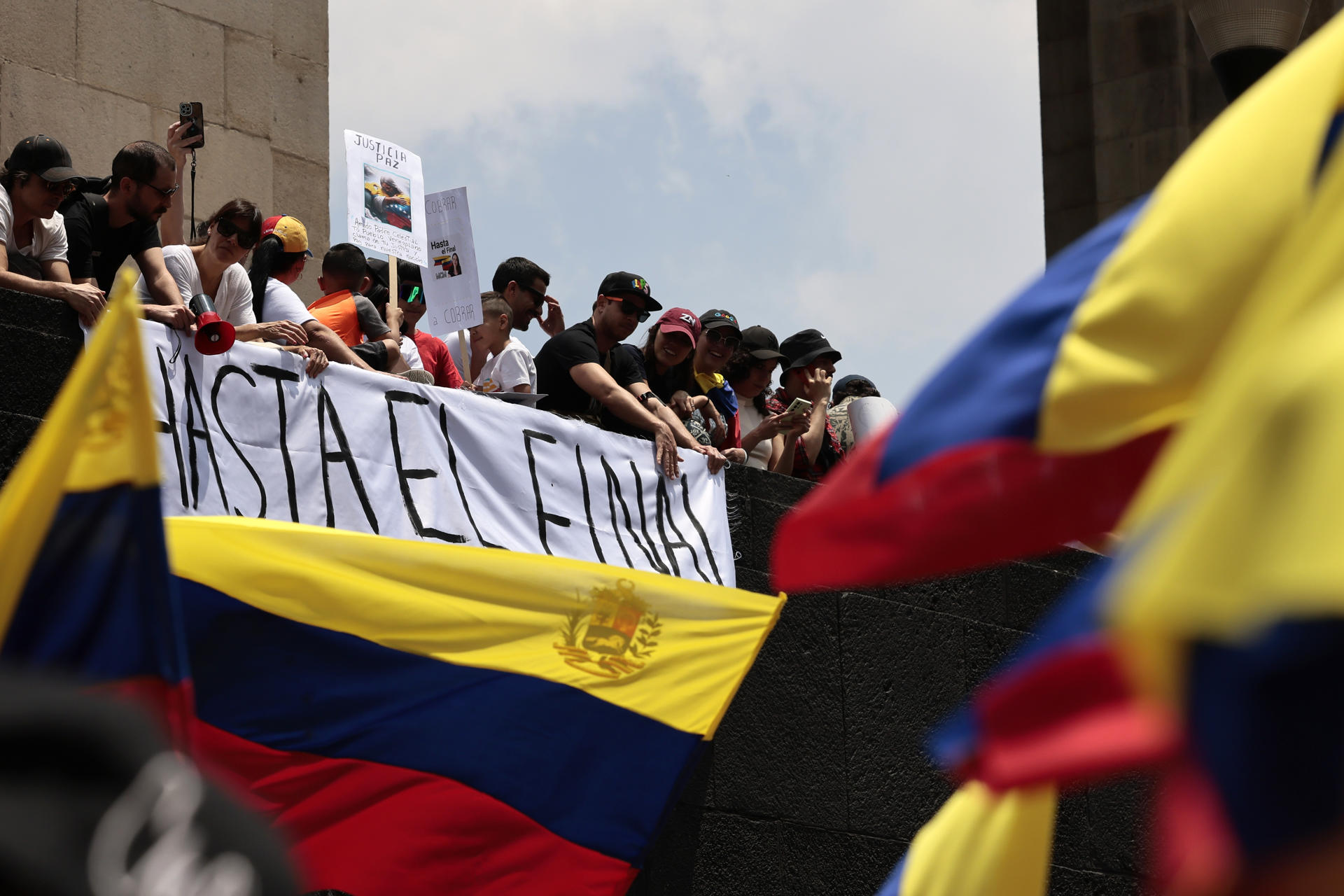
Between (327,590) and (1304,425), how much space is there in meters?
4.92

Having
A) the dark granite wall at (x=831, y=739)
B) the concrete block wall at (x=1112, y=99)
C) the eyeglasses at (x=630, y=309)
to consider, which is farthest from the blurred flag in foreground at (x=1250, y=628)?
the concrete block wall at (x=1112, y=99)

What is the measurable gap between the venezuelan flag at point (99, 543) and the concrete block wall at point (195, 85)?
7.05 m

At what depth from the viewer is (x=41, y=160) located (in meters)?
6.12

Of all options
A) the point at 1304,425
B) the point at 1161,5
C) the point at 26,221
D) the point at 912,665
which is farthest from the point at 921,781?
the point at 1161,5

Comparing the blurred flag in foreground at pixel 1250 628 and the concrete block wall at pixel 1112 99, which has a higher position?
the concrete block wall at pixel 1112 99

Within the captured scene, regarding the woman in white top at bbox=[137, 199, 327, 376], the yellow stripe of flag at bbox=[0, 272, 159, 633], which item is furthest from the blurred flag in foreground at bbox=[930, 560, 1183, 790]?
the woman in white top at bbox=[137, 199, 327, 376]

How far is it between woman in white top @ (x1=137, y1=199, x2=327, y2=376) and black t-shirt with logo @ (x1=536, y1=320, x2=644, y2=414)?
1.35 m

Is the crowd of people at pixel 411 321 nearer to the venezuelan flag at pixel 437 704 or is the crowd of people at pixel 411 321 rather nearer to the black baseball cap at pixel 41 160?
the black baseball cap at pixel 41 160

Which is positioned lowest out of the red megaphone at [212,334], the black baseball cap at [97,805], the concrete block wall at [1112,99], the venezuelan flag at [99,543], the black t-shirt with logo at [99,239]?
the black baseball cap at [97,805]

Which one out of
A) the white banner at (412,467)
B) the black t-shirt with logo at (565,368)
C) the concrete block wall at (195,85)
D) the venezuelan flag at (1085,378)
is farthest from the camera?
the concrete block wall at (195,85)

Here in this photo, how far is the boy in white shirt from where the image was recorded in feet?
27.1

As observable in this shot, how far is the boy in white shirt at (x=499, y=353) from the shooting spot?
27.1ft

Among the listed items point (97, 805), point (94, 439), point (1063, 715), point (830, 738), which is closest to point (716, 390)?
point (830, 738)

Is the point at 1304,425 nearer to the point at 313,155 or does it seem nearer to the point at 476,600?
the point at 476,600
